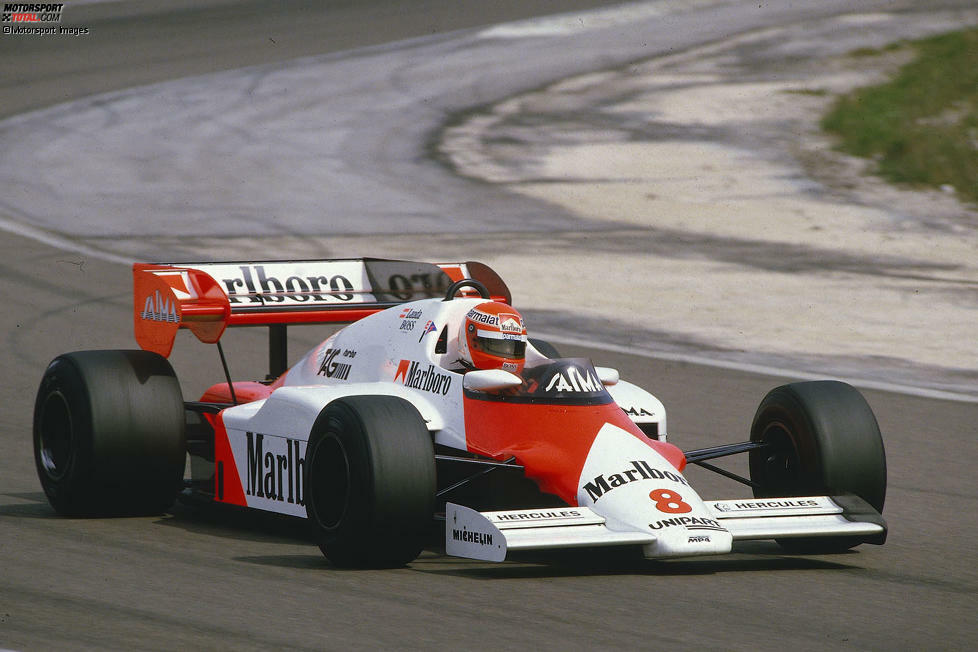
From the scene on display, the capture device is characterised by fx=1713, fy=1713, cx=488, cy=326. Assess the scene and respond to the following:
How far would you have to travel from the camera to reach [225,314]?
9.49m

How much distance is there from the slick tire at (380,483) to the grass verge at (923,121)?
16.1 meters

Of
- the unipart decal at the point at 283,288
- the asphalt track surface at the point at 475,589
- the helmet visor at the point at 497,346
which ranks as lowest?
the asphalt track surface at the point at 475,589

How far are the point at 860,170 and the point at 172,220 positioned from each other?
9350mm

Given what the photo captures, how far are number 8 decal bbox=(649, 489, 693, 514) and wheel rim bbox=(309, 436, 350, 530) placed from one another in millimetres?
1377

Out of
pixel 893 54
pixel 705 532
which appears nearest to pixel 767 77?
pixel 893 54

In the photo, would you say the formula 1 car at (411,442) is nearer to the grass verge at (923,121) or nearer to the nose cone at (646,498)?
the nose cone at (646,498)

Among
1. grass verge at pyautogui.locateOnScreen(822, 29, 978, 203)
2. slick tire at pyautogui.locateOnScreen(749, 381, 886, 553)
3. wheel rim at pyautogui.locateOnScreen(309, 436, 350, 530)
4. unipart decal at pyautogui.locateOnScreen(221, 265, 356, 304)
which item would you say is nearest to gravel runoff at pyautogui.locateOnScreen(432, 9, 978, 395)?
grass verge at pyautogui.locateOnScreen(822, 29, 978, 203)

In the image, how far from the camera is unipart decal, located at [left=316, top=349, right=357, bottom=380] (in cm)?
892

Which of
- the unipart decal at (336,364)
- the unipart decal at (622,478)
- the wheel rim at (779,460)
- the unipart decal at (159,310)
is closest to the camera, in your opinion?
the unipart decal at (622,478)

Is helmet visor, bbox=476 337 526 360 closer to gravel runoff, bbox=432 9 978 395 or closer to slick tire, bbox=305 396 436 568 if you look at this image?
slick tire, bbox=305 396 436 568

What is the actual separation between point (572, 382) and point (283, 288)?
262cm

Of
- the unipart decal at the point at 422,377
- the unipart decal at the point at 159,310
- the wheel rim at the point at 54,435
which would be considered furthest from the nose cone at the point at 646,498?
the wheel rim at the point at 54,435

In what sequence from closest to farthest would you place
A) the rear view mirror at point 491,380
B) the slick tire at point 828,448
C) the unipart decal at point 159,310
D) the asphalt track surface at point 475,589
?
1. the asphalt track surface at point 475,589
2. the rear view mirror at point 491,380
3. the slick tire at point 828,448
4. the unipart decal at point 159,310

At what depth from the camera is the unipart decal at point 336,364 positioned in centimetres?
892
